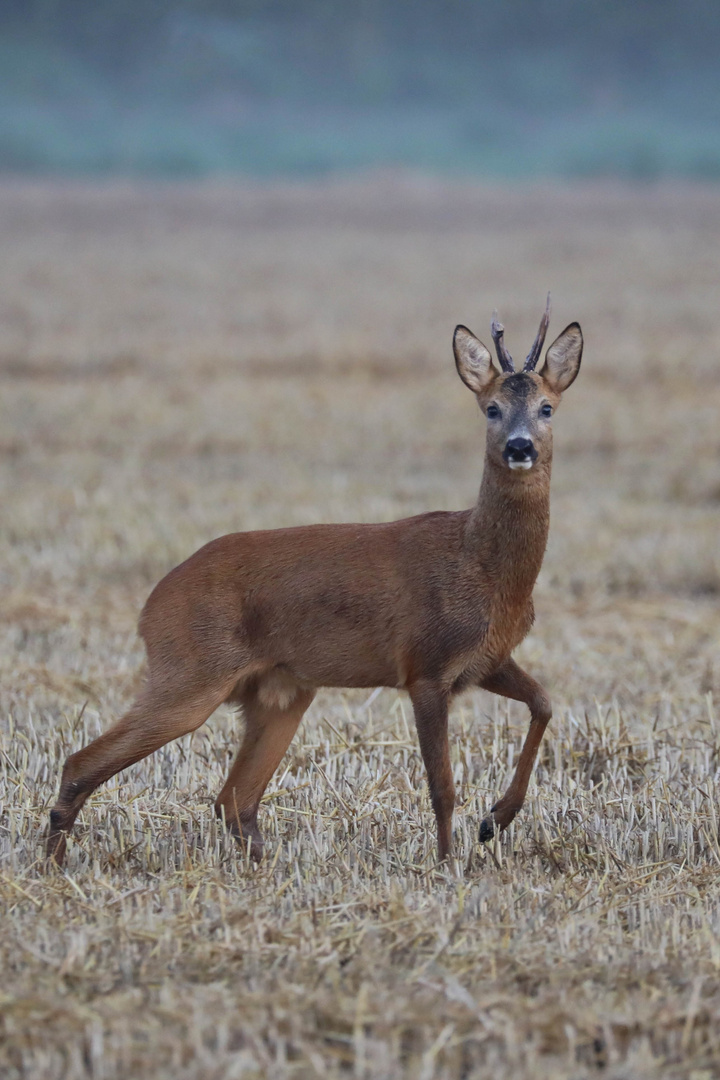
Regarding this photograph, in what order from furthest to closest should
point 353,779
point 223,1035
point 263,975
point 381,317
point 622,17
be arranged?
point 622,17 < point 381,317 < point 353,779 < point 263,975 < point 223,1035

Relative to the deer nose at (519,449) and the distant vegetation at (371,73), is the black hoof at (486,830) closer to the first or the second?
the deer nose at (519,449)

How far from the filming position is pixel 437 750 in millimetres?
5500

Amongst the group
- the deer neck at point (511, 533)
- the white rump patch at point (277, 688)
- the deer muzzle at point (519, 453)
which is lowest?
the white rump patch at point (277, 688)

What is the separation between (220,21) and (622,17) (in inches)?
1759

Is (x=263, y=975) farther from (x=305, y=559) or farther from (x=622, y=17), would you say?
(x=622, y=17)

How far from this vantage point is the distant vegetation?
13988 centimetres

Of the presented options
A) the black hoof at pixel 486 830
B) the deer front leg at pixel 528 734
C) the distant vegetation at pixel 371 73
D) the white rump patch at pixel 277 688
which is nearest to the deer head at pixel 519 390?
the deer front leg at pixel 528 734

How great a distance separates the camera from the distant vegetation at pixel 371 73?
459ft

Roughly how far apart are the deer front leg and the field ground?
0.14 m

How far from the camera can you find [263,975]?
13.9 feet

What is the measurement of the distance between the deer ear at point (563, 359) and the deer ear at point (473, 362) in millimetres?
225

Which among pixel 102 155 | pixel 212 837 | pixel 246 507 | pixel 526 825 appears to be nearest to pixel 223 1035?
pixel 212 837

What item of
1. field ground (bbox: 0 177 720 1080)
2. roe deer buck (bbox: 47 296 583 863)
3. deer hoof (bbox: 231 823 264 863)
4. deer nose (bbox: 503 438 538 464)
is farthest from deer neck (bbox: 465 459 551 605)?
deer hoof (bbox: 231 823 264 863)

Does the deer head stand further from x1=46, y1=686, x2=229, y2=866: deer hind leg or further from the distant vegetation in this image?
the distant vegetation
